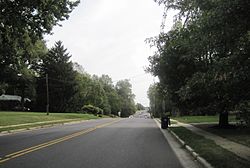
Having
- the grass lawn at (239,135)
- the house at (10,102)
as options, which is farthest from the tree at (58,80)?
the grass lawn at (239,135)

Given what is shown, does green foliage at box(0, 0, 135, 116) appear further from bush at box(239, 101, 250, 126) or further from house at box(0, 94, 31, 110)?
bush at box(239, 101, 250, 126)

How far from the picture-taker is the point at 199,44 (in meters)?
11.0

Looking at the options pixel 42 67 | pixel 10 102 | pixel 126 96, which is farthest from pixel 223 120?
pixel 126 96

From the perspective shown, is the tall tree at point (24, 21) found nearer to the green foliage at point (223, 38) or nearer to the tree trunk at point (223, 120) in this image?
the green foliage at point (223, 38)

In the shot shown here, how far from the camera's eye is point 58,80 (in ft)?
274

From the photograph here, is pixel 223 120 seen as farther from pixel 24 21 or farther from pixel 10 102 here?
pixel 10 102

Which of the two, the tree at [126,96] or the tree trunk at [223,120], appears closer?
the tree trunk at [223,120]

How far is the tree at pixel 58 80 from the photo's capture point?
83.9 m

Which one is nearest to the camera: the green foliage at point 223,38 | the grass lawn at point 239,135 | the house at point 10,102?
A: the green foliage at point 223,38

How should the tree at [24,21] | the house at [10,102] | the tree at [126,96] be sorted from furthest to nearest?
the tree at [126,96], the house at [10,102], the tree at [24,21]

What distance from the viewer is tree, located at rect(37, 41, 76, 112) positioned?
8388 centimetres

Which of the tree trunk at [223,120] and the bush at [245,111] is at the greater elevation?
the bush at [245,111]

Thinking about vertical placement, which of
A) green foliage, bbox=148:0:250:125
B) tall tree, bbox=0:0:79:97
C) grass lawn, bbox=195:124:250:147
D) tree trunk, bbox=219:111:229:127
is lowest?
grass lawn, bbox=195:124:250:147

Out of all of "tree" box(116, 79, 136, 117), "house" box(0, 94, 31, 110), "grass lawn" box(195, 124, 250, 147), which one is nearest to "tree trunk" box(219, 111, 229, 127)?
"grass lawn" box(195, 124, 250, 147)
